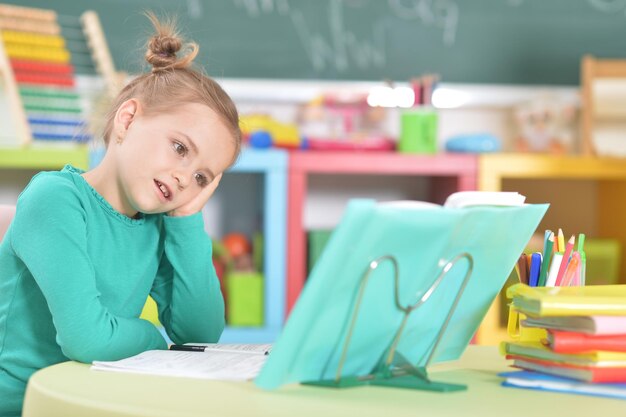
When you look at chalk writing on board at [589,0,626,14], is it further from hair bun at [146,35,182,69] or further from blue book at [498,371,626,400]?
blue book at [498,371,626,400]

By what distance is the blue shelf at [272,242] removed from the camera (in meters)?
2.89

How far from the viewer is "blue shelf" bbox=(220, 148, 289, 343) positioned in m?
2.89

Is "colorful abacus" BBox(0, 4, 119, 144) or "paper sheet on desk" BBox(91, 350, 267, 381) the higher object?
"colorful abacus" BBox(0, 4, 119, 144)

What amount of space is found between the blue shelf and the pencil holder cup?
39 cm

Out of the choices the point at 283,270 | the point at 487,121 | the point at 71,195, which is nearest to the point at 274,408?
the point at 71,195

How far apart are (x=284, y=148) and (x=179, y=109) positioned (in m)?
1.75

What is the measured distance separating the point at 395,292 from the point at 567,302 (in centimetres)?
17

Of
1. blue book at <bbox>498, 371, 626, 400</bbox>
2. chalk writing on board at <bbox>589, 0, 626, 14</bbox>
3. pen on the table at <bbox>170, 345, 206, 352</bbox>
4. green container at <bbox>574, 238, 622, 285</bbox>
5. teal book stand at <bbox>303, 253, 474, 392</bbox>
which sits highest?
chalk writing on board at <bbox>589, 0, 626, 14</bbox>

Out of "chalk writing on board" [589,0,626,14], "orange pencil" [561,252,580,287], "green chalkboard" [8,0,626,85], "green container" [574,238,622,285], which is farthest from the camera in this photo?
"chalk writing on board" [589,0,626,14]

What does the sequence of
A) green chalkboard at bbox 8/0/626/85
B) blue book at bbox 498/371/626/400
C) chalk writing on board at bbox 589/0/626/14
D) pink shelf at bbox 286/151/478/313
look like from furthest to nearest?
chalk writing on board at bbox 589/0/626/14, green chalkboard at bbox 8/0/626/85, pink shelf at bbox 286/151/478/313, blue book at bbox 498/371/626/400

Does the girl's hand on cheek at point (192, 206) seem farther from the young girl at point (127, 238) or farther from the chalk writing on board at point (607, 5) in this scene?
the chalk writing on board at point (607, 5)

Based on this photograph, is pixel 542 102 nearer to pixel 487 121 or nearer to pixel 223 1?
pixel 487 121

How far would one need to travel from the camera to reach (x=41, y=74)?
3016mm

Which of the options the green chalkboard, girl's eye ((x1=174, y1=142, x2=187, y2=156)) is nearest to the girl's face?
girl's eye ((x1=174, y1=142, x2=187, y2=156))
